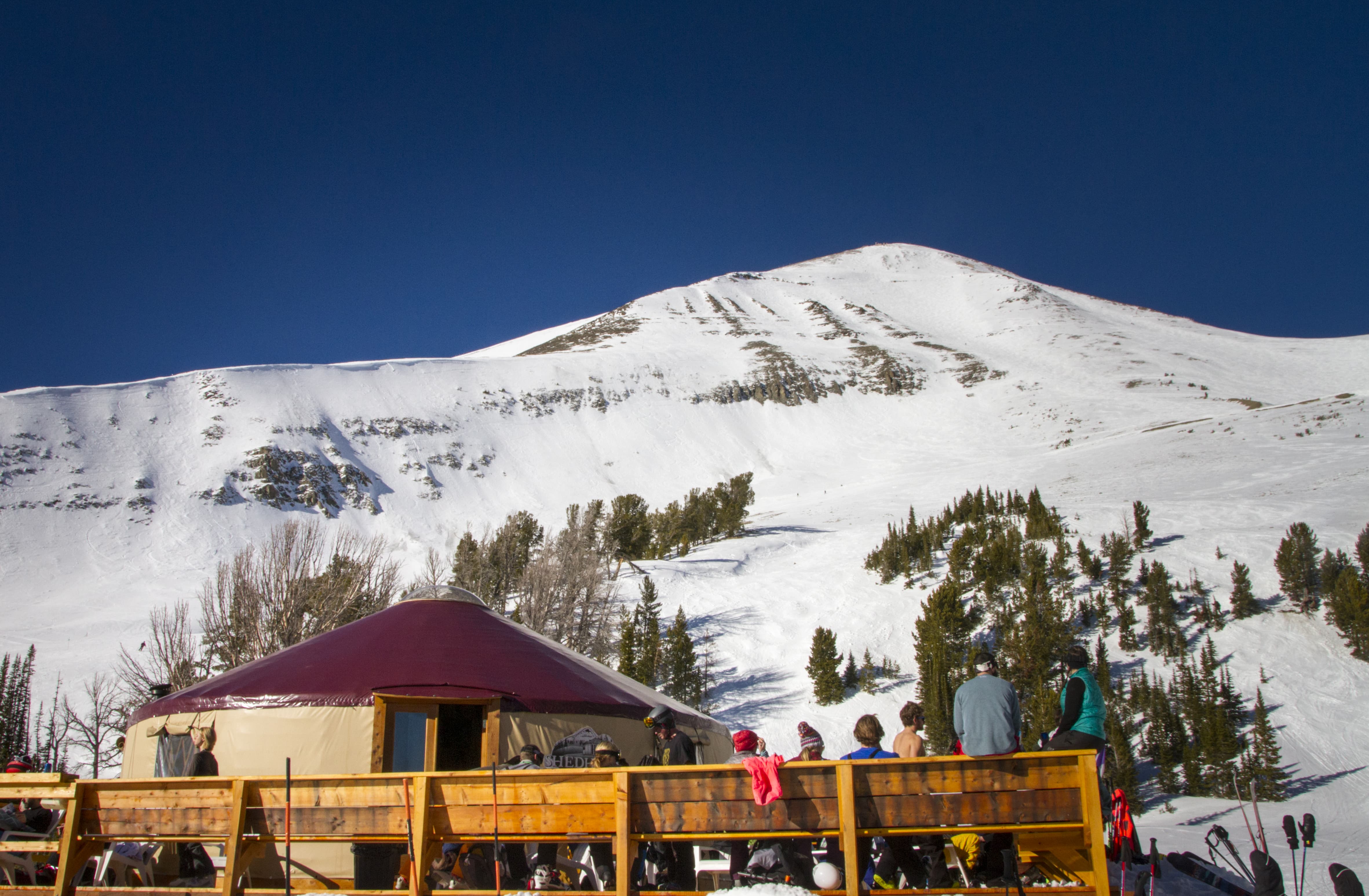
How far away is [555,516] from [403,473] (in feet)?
39.2

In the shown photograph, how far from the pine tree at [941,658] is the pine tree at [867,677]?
3.44 feet

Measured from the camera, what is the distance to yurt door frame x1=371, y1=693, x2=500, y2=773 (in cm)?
761

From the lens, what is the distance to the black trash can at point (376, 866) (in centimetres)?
645

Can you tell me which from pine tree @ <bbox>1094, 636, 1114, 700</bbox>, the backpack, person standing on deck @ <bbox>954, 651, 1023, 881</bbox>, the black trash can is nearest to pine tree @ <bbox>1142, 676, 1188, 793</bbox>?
pine tree @ <bbox>1094, 636, 1114, 700</bbox>

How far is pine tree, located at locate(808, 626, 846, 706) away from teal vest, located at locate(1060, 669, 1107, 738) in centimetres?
1493

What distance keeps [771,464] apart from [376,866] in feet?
177

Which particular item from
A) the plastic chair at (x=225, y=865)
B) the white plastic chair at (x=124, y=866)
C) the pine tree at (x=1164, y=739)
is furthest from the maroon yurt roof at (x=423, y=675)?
the pine tree at (x=1164, y=739)

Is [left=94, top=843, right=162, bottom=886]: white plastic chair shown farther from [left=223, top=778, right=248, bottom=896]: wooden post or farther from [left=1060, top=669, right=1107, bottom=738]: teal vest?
[left=1060, top=669, right=1107, bottom=738]: teal vest

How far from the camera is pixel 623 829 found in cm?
410

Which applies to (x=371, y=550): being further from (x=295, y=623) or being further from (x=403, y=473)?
(x=403, y=473)

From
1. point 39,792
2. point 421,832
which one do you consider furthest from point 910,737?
point 39,792

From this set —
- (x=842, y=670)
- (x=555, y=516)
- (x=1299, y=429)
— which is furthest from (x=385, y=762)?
(x=1299, y=429)

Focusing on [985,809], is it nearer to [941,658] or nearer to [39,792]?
[39,792]

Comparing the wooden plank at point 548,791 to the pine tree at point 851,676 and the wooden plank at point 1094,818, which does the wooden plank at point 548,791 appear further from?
the pine tree at point 851,676
